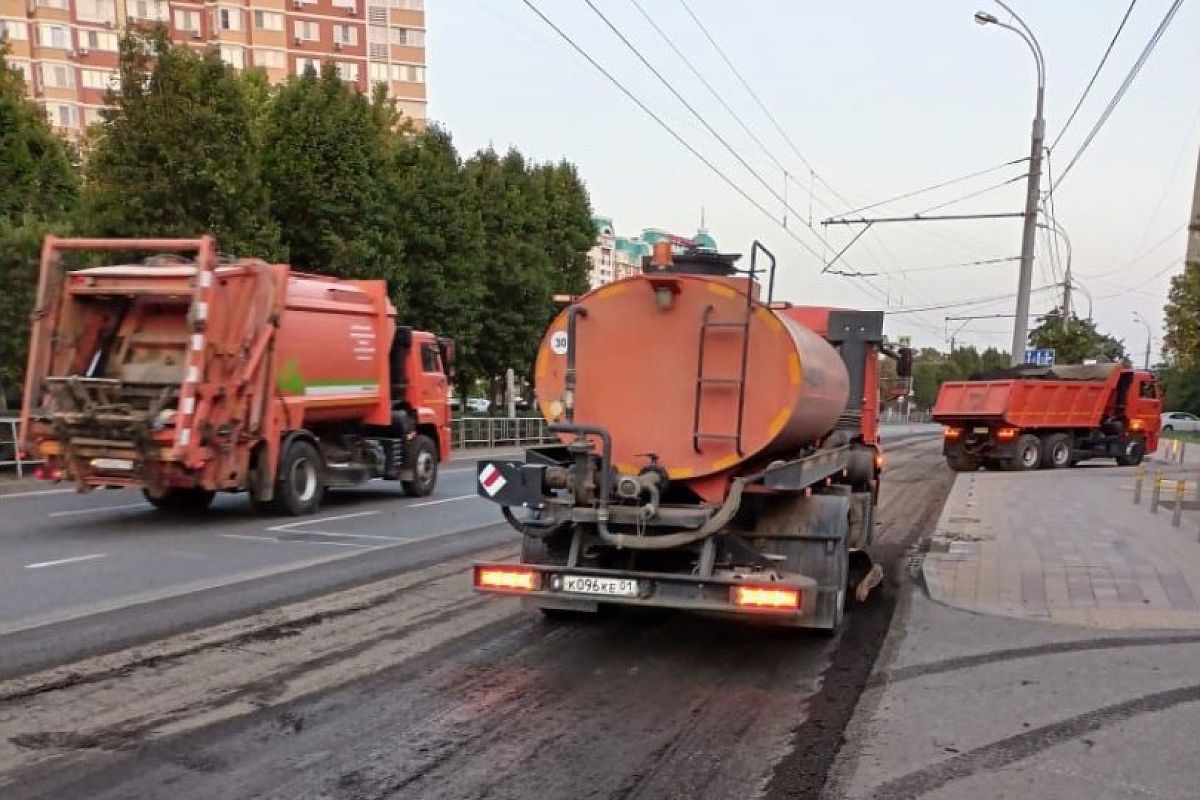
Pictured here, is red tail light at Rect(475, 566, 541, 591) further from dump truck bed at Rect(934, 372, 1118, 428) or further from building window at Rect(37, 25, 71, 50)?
building window at Rect(37, 25, 71, 50)

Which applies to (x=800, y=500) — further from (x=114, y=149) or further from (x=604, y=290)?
(x=114, y=149)

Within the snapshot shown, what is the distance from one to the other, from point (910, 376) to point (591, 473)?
21.8 feet

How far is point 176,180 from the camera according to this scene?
58.2ft

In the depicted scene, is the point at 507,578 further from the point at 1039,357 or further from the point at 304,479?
the point at 1039,357

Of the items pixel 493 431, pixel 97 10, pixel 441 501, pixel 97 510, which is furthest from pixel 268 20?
pixel 97 510

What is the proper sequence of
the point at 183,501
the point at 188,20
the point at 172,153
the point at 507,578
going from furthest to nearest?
1. the point at 188,20
2. the point at 172,153
3. the point at 183,501
4. the point at 507,578

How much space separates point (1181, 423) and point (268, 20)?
65941 millimetres

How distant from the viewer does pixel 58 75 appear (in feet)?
212

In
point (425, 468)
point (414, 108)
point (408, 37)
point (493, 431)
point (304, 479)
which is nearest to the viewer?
point (304, 479)

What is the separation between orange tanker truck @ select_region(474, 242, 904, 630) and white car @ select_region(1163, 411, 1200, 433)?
52.2 meters

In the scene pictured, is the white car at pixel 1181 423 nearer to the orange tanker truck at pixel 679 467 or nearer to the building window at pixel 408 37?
the orange tanker truck at pixel 679 467

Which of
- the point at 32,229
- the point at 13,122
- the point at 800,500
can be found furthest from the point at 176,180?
the point at 800,500

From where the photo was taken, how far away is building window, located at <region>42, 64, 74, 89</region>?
64.3m

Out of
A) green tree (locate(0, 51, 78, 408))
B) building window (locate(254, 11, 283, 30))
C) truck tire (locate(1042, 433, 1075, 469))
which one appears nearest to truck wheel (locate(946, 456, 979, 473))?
truck tire (locate(1042, 433, 1075, 469))
